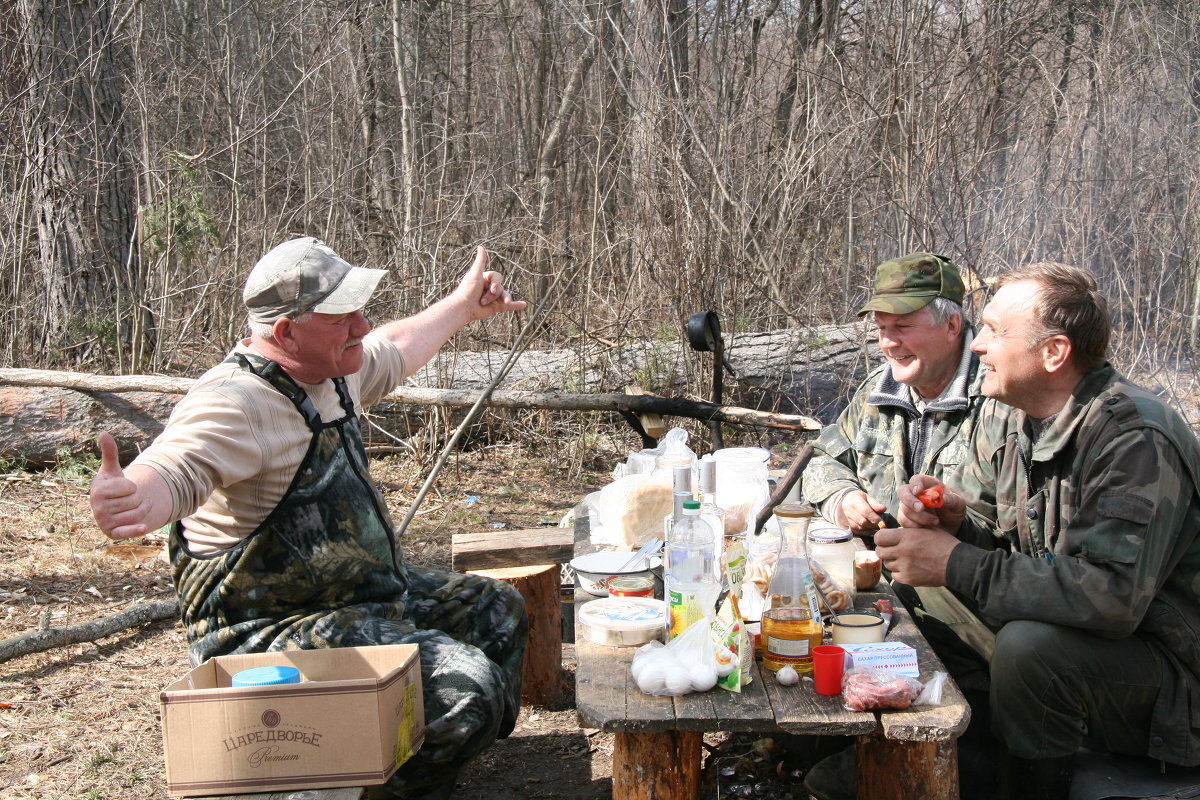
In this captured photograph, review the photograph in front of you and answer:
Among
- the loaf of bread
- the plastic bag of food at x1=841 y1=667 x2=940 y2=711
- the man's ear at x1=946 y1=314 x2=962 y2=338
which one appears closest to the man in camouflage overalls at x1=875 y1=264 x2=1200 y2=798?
the plastic bag of food at x1=841 y1=667 x2=940 y2=711

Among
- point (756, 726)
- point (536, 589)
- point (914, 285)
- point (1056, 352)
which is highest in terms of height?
point (914, 285)

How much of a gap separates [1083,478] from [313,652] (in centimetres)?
202

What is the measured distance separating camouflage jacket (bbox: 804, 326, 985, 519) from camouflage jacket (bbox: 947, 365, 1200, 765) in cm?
64

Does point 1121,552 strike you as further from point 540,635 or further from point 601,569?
point 540,635

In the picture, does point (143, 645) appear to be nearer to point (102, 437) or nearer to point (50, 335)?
point (102, 437)

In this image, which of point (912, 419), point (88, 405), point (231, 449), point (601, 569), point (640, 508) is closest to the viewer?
point (231, 449)

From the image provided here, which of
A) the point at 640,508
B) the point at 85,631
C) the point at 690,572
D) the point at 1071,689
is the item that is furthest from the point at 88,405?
the point at 1071,689

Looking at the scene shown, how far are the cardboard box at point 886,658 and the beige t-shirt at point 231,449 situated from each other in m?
1.54

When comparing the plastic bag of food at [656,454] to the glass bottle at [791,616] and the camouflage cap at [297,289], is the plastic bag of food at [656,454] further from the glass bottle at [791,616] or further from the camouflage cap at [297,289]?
the camouflage cap at [297,289]

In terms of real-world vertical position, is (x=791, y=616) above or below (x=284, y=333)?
below

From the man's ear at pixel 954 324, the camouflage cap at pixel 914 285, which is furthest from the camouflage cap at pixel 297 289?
the man's ear at pixel 954 324

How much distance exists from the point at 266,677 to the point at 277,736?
0.16 meters

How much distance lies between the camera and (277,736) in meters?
2.25

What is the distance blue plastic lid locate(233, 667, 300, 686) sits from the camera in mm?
2330
